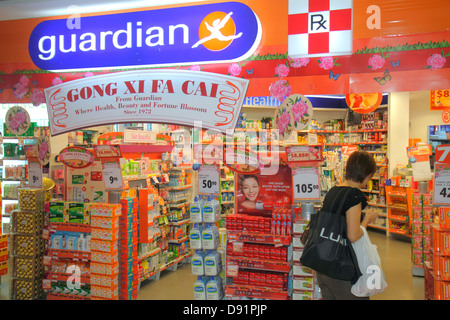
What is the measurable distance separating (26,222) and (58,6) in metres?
2.57

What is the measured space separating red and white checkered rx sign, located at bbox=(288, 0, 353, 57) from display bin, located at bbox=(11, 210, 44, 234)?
3641mm

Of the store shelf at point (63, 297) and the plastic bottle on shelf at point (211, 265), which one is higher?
the plastic bottle on shelf at point (211, 265)

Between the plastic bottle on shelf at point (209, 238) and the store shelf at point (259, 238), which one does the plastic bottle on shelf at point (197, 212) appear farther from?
the store shelf at point (259, 238)

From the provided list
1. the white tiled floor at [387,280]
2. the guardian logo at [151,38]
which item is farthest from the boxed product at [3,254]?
A: the guardian logo at [151,38]

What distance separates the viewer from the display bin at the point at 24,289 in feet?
14.7

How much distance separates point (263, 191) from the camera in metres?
4.05

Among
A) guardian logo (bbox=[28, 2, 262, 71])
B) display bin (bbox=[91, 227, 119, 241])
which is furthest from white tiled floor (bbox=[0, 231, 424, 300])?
guardian logo (bbox=[28, 2, 262, 71])

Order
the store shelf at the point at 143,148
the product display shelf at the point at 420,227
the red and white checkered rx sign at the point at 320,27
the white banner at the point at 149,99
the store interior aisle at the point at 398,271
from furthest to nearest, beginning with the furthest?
the product display shelf at the point at 420,227, the store shelf at the point at 143,148, the store interior aisle at the point at 398,271, the white banner at the point at 149,99, the red and white checkered rx sign at the point at 320,27

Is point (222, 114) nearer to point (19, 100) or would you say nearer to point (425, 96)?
point (19, 100)

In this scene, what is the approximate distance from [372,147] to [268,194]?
7.55 m

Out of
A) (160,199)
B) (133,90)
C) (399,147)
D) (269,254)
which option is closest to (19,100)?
(133,90)

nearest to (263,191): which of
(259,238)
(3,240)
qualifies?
(259,238)

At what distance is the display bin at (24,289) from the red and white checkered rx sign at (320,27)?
13.5 ft

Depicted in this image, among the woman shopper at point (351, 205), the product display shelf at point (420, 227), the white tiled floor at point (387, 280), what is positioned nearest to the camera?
the woman shopper at point (351, 205)
